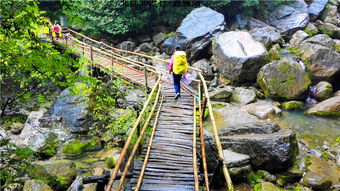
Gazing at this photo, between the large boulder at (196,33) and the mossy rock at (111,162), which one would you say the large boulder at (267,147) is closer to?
the mossy rock at (111,162)

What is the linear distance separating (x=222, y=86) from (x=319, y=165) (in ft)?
24.2

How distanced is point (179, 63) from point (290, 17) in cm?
1837

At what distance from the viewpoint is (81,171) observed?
785cm

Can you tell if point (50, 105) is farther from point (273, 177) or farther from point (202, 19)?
point (202, 19)

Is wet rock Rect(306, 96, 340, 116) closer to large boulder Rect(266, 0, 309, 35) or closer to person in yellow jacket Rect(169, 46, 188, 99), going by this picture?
person in yellow jacket Rect(169, 46, 188, 99)

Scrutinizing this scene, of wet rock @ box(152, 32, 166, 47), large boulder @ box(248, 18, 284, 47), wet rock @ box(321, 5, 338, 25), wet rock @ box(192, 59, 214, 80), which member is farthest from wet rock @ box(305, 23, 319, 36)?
wet rock @ box(152, 32, 166, 47)

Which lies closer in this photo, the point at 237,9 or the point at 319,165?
the point at 319,165

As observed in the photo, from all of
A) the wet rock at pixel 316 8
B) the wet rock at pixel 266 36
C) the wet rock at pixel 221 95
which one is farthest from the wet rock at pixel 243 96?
the wet rock at pixel 316 8

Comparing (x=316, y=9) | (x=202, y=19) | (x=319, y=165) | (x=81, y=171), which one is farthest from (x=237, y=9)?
(x=81, y=171)

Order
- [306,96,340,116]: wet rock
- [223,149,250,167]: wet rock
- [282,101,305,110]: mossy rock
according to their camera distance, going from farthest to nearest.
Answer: [282,101,305,110]: mossy rock → [306,96,340,116]: wet rock → [223,149,250,167]: wet rock

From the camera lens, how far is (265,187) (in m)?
6.14

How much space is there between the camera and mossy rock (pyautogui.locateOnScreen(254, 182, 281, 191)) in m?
6.11

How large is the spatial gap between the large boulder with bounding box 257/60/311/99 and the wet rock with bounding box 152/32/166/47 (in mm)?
9088

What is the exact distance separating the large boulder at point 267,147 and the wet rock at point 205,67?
25.5 feet
